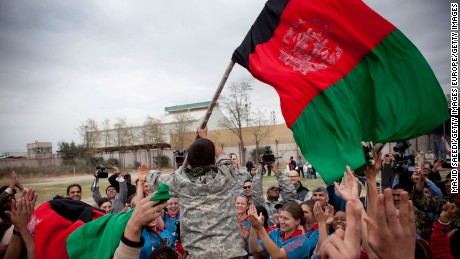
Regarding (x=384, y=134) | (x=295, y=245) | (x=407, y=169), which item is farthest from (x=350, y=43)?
(x=407, y=169)

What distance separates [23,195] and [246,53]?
3.23 m

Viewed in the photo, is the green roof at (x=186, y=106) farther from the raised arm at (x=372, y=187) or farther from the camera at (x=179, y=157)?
the raised arm at (x=372, y=187)

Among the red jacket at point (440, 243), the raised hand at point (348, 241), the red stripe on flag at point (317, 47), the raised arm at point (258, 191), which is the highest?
the red stripe on flag at point (317, 47)

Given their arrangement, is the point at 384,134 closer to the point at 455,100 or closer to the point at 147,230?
the point at 455,100

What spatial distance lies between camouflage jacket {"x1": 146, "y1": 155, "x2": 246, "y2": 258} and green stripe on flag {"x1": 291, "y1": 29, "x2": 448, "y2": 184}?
123cm

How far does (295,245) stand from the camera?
3.74 m

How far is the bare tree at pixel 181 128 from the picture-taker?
169 feet

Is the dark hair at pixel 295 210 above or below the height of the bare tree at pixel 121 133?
below

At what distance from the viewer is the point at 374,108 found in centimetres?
425

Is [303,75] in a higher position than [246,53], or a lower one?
lower

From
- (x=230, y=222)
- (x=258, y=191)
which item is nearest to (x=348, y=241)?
(x=230, y=222)

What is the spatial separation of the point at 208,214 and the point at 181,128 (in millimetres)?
48989

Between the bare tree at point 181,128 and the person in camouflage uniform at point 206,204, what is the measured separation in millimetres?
47725

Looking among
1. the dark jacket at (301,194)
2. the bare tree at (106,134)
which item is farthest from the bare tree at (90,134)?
the dark jacket at (301,194)
